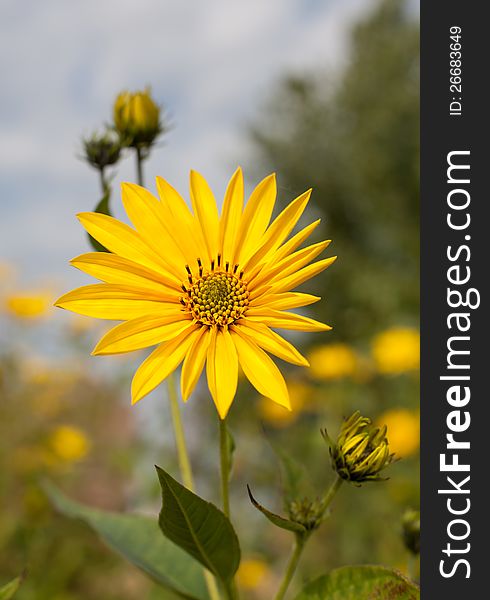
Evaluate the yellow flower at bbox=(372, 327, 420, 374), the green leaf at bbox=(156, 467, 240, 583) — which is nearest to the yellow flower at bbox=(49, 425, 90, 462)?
the yellow flower at bbox=(372, 327, 420, 374)

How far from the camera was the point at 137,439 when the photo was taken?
379 cm

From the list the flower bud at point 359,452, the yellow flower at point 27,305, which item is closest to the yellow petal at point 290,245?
the flower bud at point 359,452

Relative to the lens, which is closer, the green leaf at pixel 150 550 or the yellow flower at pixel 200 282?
the yellow flower at pixel 200 282

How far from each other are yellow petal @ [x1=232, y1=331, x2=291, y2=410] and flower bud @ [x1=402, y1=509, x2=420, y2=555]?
388 mm

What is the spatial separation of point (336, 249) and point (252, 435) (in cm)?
278

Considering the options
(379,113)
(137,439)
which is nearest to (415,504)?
(137,439)

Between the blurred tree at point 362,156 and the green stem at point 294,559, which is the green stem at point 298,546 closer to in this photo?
the green stem at point 294,559

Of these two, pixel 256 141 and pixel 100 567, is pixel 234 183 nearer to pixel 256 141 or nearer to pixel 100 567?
pixel 100 567

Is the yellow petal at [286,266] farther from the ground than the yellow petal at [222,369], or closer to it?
farther from the ground

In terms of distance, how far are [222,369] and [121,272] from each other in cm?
12

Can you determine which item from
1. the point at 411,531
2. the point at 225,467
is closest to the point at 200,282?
the point at 225,467

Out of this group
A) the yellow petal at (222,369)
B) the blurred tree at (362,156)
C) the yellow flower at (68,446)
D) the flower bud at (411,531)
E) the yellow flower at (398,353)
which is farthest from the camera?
the blurred tree at (362,156)

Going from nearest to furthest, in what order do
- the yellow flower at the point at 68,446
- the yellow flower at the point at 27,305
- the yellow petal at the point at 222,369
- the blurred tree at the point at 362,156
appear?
the yellow petal at the point at 222,369, the yellow flower at the point at 68,446, the yellow flower at the point at 27,305, the blurred tree at the point at 362,156

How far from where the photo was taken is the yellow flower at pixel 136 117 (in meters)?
0.77
